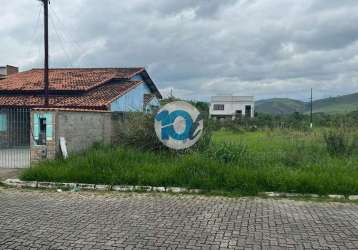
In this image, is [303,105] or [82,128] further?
[303,105]

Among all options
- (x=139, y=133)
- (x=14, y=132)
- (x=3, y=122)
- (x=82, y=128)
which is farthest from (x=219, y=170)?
(x=3, y=122)

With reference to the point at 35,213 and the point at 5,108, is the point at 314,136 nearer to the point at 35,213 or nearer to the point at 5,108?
the point at 35,213

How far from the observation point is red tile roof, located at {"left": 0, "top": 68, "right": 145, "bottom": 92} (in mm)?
23483

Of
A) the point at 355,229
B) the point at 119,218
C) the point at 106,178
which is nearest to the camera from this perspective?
the point at 355,229

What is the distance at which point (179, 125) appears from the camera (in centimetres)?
1160

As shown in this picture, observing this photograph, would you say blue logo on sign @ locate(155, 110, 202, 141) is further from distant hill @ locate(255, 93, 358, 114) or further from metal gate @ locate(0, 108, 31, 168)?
distant hill @ locate(255, 93, 358, 114)

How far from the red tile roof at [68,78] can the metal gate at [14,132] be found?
3.21 metres

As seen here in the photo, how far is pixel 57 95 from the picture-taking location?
920 inches

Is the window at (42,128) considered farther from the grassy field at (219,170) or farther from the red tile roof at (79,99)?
the red tile roof at (79,99)

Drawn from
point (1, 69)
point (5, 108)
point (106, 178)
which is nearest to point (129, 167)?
point (106, 178)

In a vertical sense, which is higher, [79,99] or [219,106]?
[219,106]

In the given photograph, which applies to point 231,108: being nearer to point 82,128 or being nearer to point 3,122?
point 3,122

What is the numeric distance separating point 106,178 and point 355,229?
5934mm

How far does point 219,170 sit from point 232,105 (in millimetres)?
79742
